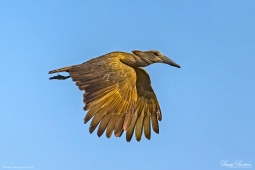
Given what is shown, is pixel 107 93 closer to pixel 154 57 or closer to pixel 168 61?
pixel 154 57

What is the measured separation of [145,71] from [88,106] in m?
4.71

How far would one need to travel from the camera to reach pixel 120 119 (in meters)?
17.7

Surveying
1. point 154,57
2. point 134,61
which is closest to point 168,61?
point 154,57

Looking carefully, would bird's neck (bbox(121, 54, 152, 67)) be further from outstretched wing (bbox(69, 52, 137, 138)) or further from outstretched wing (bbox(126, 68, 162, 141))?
outstretched wing (bbox(69, 52, 137, 138))

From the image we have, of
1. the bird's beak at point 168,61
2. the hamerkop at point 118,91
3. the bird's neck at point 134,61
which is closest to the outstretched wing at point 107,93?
the hamerkop at point 118,91

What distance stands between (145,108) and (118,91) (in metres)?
3.38

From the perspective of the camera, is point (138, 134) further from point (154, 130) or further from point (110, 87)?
point (110, 87)

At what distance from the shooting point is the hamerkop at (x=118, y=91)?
57.1 feet

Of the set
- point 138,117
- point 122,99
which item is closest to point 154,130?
point 138,117

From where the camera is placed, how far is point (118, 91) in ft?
59.4

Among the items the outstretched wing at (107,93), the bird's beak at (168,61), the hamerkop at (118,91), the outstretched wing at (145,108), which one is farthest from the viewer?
the bird's beak at (168,61)

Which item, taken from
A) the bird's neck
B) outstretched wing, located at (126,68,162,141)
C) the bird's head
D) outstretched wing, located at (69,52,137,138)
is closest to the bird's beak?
the bird's head

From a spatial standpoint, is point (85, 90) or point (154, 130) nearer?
point (85, 90)

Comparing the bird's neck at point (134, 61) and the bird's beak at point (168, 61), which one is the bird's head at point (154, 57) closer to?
the bird's beak at point (168, 61)
